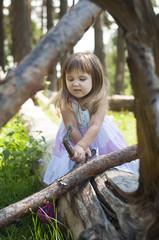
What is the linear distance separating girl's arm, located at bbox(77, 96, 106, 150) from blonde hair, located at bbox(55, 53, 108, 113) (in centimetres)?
6

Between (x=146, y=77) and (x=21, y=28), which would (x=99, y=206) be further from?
(x=21, y=28)

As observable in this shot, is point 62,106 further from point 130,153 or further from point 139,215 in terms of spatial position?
point 139,215

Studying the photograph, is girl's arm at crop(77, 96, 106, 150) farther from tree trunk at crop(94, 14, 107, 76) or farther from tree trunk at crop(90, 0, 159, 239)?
tree trunk at crop(94, 14, 107, 76)

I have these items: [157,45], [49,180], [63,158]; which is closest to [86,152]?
[63,158]

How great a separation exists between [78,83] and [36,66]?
5.80 feet

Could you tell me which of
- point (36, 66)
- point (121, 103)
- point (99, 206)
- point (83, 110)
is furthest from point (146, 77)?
point (121, 103)

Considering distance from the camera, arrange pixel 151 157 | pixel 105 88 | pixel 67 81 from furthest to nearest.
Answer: pixel 105 88 → pixel 67 81 → pixel 151 157

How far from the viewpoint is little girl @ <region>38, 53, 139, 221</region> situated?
289cm

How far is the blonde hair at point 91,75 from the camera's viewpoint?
288cm

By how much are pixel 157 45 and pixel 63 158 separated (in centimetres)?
197

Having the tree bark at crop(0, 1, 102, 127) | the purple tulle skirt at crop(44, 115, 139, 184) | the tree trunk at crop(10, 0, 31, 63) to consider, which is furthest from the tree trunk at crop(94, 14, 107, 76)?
the tree bark at crop(0, 1, 102, 127)

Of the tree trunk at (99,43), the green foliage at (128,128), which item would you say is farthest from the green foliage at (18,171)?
the tree trunk at (99,43)

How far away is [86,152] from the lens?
2676 millimetres

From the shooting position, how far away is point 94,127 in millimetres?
2867
